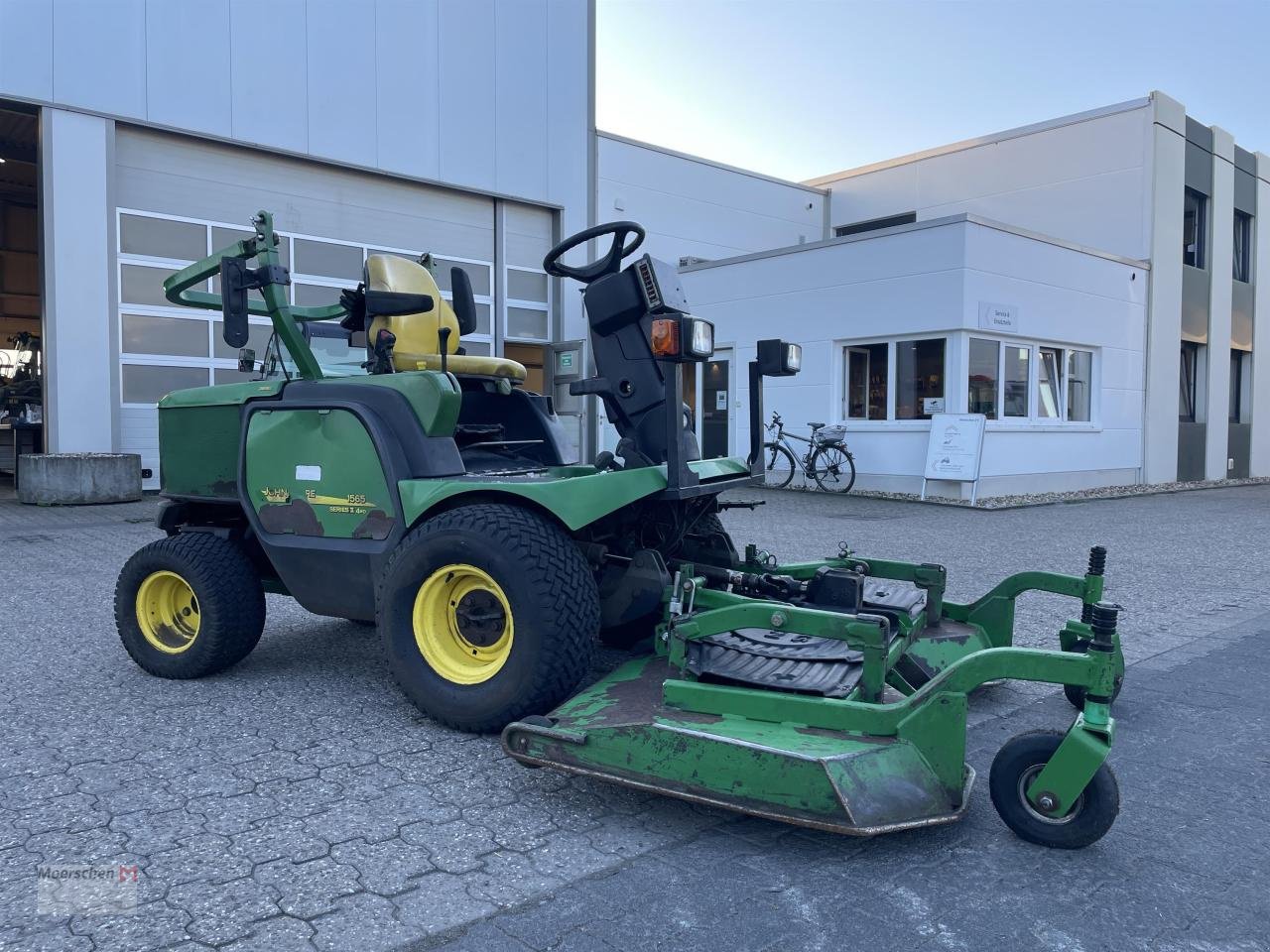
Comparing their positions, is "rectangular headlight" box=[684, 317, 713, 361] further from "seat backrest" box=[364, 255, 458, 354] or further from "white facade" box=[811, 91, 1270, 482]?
"white facade" box=[811, 91, 1270, 482]

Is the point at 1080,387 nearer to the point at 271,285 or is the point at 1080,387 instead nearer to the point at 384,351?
the point at 384,351

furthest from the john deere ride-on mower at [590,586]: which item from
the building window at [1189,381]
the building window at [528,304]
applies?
the building window at [1189,381]

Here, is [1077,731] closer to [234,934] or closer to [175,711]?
[234,934]

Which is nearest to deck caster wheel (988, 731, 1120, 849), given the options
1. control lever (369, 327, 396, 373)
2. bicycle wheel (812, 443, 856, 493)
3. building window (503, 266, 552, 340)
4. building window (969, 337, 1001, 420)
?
control lever (369, 327, 396, 373)

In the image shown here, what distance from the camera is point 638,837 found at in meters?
2.86

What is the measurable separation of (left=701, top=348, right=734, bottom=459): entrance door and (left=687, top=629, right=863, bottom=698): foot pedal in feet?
41.0

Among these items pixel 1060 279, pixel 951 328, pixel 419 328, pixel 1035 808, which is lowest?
pixel 1035 808

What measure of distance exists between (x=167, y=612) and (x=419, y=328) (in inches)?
71.1

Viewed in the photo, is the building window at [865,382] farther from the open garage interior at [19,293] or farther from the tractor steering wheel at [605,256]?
the open garage interior at [19,293]

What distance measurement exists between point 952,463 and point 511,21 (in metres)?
10.2

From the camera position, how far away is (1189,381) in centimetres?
1875

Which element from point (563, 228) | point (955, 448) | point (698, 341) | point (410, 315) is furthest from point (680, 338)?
point (563, 228)

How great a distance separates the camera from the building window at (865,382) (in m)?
14.5

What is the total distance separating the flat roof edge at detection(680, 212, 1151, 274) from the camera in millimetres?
13109
